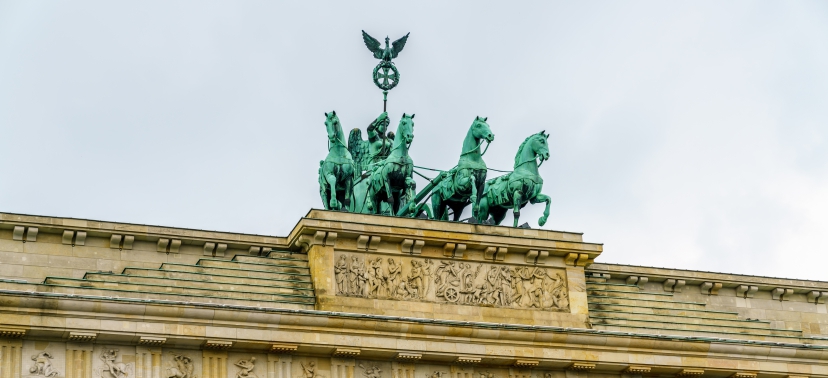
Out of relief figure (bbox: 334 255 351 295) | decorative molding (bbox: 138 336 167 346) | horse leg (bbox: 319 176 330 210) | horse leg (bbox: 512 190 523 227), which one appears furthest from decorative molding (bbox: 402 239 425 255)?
decorative molding (bbox: 138 336 167 346)

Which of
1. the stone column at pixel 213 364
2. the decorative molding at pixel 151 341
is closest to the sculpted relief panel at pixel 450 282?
the stone column at pixel 213 364

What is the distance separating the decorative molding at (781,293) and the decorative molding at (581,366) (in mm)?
6844

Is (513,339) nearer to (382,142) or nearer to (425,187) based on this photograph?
(425,187)

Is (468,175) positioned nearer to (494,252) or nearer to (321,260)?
(494,252)

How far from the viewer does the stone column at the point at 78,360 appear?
30.6 m

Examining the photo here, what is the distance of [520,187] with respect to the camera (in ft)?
119

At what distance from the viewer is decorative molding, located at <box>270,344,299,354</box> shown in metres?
32.0

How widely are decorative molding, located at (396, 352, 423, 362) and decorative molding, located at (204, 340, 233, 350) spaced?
10.9 feet

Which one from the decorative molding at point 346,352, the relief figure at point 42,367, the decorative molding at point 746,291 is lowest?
the relief figure at point 42,367

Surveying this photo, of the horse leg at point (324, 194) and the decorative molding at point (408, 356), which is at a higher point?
the horse leg at point (324, 194)

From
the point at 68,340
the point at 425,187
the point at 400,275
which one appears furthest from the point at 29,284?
the point at 425,187

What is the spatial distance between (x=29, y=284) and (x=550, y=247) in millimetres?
10655

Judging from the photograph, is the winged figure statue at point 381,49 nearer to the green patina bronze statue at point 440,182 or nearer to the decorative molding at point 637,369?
the green patina bronze statue at point 440,182

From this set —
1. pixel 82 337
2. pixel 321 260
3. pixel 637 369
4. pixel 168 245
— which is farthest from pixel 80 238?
pixel 637 369
